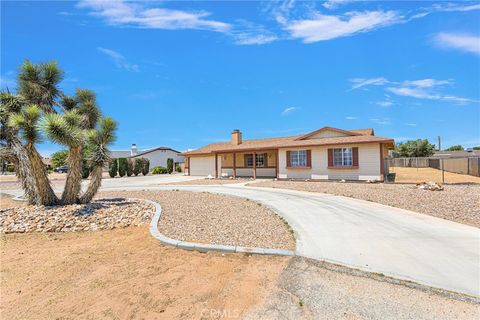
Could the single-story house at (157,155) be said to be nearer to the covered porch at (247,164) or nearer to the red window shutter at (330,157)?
the covered porch at (247,164)

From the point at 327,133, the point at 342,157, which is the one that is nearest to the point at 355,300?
the point at 342,157

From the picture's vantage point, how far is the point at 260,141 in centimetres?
2633

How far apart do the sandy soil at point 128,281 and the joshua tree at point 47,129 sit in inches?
142

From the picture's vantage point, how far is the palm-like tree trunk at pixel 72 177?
905 cm

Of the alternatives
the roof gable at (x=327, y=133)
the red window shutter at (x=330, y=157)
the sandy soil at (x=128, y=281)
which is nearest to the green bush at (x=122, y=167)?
the roof gable at (x=327, y=133)

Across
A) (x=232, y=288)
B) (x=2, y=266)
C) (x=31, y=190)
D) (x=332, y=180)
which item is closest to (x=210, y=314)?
(x=232, y=288)

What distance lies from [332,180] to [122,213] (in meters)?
13.9

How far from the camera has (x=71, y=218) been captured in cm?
750

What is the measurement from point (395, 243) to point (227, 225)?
12.0ft

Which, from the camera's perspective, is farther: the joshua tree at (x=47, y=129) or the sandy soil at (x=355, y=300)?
the joshua tree at (x=47, y=129)

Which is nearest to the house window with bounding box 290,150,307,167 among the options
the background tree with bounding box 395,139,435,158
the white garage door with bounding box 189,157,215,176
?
the white garage door with bounding box 189,157,215,176

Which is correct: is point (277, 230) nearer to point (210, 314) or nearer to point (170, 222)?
point (170, 222)

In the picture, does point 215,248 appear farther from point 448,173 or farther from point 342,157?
point 448,173

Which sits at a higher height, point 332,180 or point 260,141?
point 260,141
